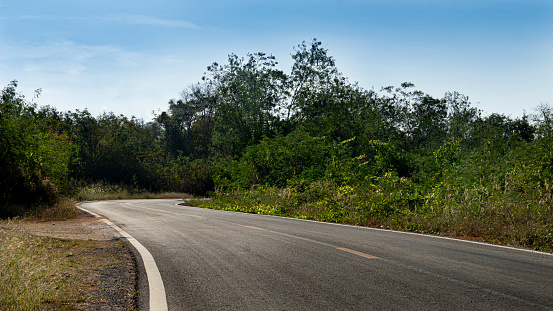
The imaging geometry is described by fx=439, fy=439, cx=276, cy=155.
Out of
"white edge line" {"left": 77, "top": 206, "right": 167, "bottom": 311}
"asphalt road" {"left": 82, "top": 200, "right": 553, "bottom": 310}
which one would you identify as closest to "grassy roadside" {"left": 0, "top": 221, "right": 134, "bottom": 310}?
"white edge line" {"left": 77, "top": 206, "right": 167, "bottom": 311}

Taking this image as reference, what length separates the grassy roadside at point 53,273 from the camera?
183 inches

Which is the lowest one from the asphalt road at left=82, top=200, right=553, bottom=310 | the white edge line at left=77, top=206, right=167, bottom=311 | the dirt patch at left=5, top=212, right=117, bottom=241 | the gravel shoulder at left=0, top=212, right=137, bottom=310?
the dirt patch at left=5, top=212, right=117, bottom=241

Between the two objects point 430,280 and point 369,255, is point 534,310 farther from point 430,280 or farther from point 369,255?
point 369,255

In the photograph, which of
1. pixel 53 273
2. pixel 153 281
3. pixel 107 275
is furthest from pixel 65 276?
pixel 153 281

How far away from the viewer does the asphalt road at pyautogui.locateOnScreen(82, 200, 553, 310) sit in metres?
4.85

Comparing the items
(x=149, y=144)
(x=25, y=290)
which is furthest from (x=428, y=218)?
(x=149, y=144)

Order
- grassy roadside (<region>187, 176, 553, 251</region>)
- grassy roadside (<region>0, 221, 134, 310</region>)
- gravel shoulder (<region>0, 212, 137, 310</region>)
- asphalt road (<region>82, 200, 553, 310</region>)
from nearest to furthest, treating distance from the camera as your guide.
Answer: grassy roadside (<region>0, 221, 134, 310</region>) → asphalt road (<region>82, 200, 553, 310</region>) → gravel shoulder (<region>0, 212, 137, 310</region>) → grassy roadside (<region>187, 176, 553, 251</region>)

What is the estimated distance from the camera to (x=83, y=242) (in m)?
9.96

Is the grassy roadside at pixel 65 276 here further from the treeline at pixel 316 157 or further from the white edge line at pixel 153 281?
the treeline at pixel 316 157

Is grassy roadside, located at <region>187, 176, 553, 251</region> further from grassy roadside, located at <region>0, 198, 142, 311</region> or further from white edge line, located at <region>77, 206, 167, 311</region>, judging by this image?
grassy roadside, located at <region>0, 198, 142, 311</region>

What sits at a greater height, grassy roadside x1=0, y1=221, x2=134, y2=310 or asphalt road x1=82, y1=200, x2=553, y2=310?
asphalt road x1=82, y1=200, x2=553, y2=310

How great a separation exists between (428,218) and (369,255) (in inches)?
217

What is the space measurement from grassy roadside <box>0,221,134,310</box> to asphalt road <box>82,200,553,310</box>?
90 centimetres

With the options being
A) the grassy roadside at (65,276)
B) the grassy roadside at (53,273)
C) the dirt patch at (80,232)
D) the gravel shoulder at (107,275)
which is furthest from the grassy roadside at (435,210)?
the grassy roadside at (53,273)
